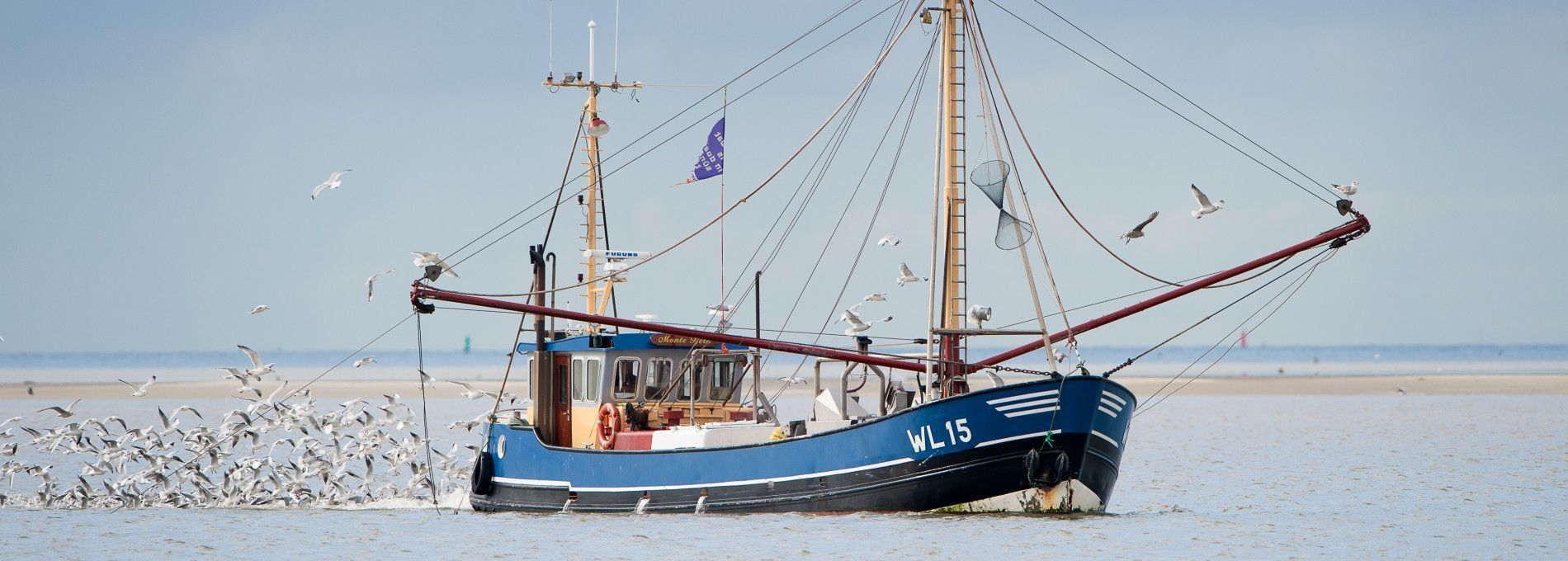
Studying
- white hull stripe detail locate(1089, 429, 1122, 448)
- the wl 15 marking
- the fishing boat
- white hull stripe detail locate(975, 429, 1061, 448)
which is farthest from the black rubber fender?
white hull stripe detail locate(1089, 429, 1122, 448)

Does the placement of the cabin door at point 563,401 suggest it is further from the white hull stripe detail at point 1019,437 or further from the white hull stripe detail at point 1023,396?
the white hull stripe detail at point 1023,396

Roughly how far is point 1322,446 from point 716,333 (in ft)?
76.7

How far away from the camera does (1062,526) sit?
71.2 ft

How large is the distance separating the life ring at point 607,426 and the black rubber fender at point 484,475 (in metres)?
2.83

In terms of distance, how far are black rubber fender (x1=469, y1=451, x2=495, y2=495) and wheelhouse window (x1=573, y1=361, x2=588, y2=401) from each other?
7.02 feet

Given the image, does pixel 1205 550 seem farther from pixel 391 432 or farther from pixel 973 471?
pixel 391 432

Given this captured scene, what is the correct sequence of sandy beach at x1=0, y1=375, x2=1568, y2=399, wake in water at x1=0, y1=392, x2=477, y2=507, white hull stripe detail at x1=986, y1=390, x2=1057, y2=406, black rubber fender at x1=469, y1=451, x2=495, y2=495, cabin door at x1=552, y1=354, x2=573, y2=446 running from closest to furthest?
white hull stripe detail at x1=986, y1=390, x2=1057, y2=406
cabin door at x1=552, y1=354, x2=573, y2=446
black rubber fender at x1=469, y1=451, x2=495, y2=495
wake in water at x1=0, y1=392, x2=477, y2=507
sandy beach at x1=0, y1=375, x2=1568, y2=399

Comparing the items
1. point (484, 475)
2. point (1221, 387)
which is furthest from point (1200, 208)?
point (1221, 387)

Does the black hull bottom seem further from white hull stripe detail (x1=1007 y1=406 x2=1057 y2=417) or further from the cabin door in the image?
the cabin door

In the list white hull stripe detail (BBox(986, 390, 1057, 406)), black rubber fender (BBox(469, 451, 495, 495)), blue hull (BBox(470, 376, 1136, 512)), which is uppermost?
white hull stripe detail (BBox(986, 390, 1057, 406))

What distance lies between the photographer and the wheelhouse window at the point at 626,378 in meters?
25.8

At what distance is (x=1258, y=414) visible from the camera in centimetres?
5866

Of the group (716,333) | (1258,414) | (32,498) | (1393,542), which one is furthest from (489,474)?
(1258,414)

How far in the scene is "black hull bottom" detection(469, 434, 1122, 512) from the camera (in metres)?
21.2
